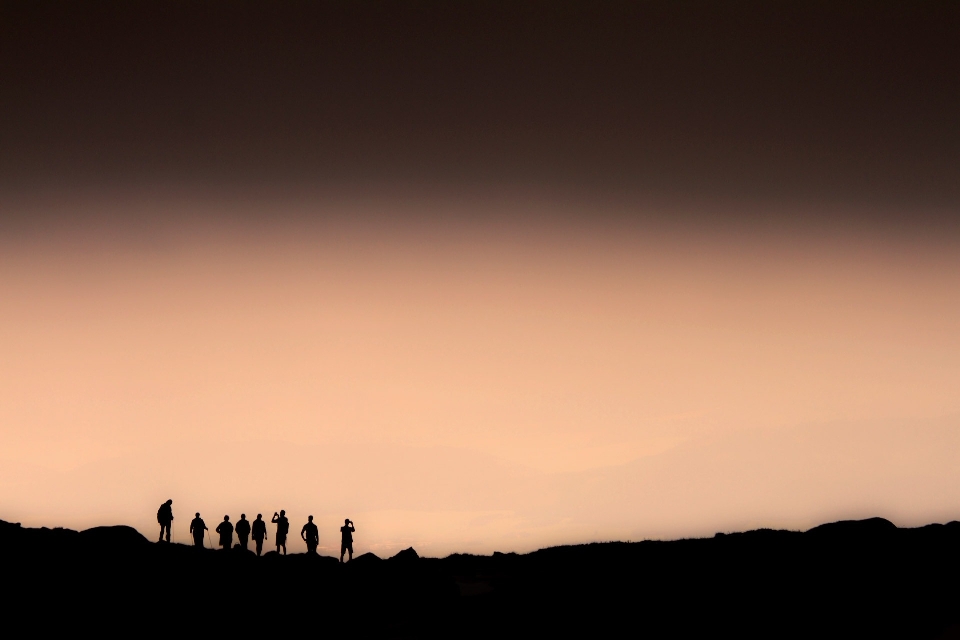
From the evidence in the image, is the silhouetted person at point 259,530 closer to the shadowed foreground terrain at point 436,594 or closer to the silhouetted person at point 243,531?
the silhouetted person at point 243,531

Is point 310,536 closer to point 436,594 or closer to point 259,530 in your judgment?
Answer: point 259,530

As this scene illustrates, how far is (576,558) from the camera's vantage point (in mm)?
32938

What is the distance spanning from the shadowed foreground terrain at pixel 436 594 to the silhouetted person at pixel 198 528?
3.04 meters

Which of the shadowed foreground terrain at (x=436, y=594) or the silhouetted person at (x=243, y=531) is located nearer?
the shadowed foreground terrain at (x=436, y=594)

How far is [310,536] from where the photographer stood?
2672cm

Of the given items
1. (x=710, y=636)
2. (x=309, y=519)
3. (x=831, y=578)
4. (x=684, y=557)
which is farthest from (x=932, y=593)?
(x=309, y=519)

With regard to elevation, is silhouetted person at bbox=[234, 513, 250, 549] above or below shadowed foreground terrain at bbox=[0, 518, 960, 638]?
above

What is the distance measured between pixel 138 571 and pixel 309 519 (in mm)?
7409

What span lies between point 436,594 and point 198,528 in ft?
29.7

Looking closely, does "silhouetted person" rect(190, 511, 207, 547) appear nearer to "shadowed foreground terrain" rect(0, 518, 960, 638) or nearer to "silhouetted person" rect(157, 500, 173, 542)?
"silhouetted person" rect(157, 500, 173, 542)

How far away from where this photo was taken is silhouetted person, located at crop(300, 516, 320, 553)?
26694 mm

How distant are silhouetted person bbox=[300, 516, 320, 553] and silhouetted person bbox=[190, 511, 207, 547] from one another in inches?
124

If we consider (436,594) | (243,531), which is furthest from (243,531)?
(436,594)

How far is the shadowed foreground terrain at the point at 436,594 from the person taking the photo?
18.3 m
